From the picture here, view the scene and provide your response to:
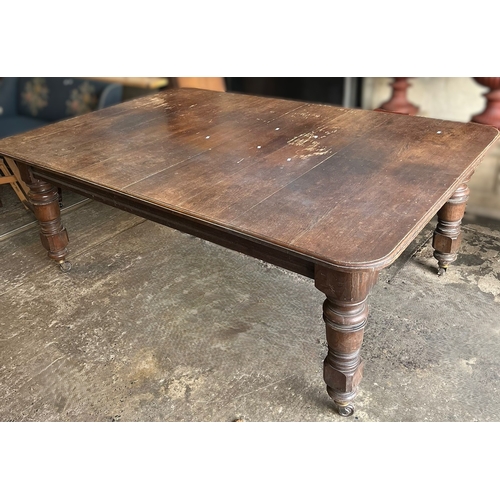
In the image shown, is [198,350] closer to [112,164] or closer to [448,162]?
[112,164]

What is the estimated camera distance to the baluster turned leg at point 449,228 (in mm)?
1942

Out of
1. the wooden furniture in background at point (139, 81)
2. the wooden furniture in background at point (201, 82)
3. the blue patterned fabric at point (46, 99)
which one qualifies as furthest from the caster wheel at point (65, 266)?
the wooden furniture in background at point (201, 82)

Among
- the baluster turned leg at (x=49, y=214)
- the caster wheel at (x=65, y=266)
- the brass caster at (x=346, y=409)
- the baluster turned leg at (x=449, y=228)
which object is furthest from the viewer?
the caster wheel at (x=65, y=266)

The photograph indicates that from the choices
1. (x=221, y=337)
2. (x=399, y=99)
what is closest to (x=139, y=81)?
(x=399, y=99)

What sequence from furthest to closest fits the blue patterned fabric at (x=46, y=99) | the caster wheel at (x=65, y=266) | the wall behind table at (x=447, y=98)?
the wall behind table at (x=447, y=98), the blue patterned fabric at (x=46, y=99), the caster wheel at (x=65, y=266)

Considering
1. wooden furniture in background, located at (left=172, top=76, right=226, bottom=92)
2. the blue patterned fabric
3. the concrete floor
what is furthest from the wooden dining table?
wooden furniture in background, located at (left=172, top=76, right=226, bottom=92)

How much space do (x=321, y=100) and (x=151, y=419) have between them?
2390mm

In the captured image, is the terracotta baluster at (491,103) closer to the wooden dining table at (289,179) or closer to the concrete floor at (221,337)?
the concrete floor at (221,337)

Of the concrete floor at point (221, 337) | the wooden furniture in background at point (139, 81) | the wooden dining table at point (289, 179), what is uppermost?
the wooden dining table at point (289, 179)

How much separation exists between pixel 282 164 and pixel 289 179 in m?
0.13

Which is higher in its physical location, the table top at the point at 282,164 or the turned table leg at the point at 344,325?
the table top at the point at 282,164

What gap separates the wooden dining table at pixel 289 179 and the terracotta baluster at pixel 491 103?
110 centimetres
